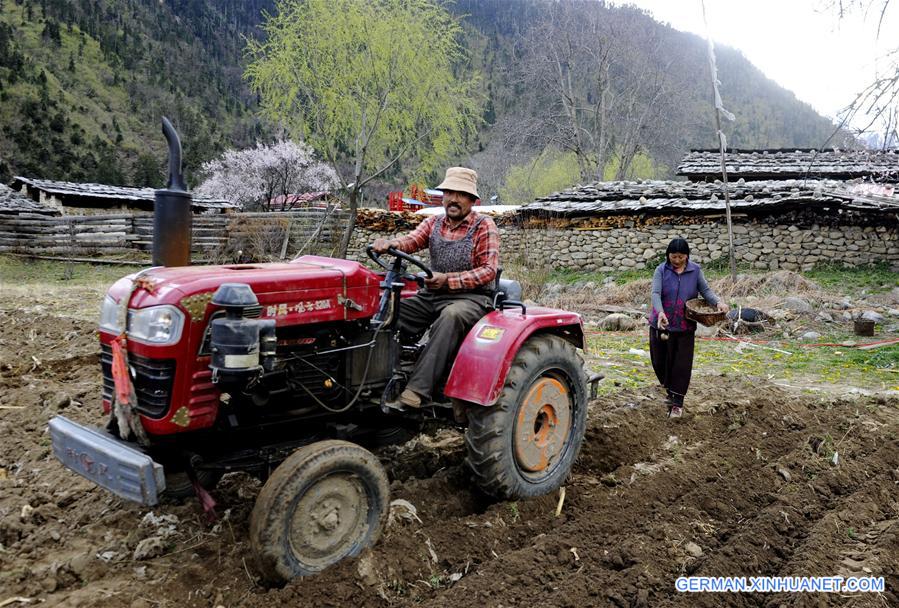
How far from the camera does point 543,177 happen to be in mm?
41656

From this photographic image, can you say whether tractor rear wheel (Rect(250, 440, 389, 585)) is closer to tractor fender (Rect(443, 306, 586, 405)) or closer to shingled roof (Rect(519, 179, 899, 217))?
tractor fender (Rect(443, 306, 586, 405))

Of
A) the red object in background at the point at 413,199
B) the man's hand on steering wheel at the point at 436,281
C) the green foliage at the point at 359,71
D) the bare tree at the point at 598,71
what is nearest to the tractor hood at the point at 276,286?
the man's hand on steering wheel at the point at 436,281

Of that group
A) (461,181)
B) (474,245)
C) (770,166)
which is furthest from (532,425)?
(770,166)

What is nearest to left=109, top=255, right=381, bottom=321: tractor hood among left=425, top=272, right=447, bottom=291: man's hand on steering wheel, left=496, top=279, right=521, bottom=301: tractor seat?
left=425, top=272, right=447, bottom=291: man's hand on steering wheel

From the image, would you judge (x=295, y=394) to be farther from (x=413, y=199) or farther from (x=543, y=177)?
(x=413, y=199)

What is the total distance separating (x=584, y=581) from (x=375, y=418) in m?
1.43

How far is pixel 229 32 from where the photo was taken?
77.9m

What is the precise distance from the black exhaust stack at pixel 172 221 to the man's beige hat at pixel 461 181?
143cm

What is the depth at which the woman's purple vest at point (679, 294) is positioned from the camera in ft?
18.1

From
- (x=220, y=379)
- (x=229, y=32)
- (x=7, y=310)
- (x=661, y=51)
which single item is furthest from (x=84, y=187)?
(x=229, y=32)

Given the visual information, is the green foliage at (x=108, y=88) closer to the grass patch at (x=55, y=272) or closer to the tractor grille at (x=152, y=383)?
the grass patch at (x=55, y=272)

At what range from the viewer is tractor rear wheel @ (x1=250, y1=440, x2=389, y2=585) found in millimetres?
2650

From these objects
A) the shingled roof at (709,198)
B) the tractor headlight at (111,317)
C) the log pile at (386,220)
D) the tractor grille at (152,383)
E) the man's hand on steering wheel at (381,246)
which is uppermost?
the shingled roof at (709,198)

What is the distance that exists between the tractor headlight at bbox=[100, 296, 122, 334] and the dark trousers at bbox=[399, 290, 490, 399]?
1415 mm
